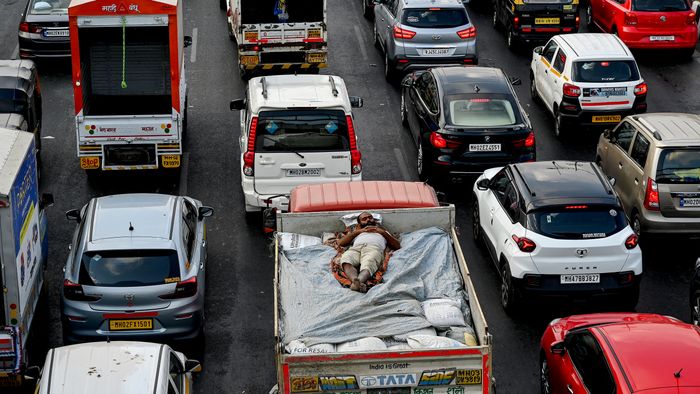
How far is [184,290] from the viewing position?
14.0 m

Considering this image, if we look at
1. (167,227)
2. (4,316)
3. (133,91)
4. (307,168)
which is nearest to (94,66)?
(133,91)

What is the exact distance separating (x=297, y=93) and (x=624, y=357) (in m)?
7.73

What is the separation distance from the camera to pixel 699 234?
1714 cm

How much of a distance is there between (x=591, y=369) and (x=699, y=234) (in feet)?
19.7

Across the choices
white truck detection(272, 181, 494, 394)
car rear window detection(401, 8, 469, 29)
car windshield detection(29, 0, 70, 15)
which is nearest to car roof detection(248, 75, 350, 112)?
white truck detection(272, 181, 494, 394)

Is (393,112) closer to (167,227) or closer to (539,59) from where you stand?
(539,59)

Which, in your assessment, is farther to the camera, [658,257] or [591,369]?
[658,257]

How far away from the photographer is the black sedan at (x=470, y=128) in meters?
18.9

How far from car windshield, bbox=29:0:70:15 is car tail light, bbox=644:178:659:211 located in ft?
44.6

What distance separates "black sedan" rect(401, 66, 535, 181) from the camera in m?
18.9

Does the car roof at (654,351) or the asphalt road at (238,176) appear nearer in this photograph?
the car roof at (654,351)

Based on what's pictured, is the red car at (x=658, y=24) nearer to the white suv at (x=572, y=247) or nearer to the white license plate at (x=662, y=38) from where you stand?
the white license plate at (x=662, y=38)

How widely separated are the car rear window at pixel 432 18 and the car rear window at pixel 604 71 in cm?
358

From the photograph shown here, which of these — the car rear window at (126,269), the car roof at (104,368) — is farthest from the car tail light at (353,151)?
the car roof at (104,368)
